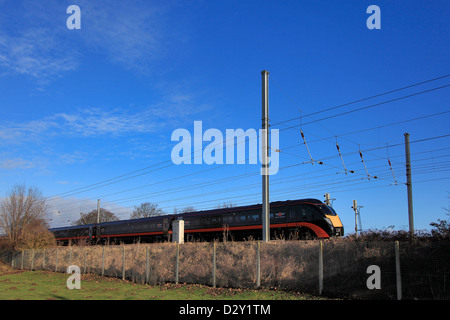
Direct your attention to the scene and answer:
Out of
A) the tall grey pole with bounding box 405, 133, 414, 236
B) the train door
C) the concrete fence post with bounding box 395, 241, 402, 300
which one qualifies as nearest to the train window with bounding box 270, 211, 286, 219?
the tall grey pole with bounding box 405, 133, 414, 236

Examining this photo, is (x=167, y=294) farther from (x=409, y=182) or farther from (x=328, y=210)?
(x=409, y=182)

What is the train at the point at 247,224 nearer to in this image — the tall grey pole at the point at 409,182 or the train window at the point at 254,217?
the train window at the point at 254,217

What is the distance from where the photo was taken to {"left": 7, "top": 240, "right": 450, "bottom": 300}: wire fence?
418 inches

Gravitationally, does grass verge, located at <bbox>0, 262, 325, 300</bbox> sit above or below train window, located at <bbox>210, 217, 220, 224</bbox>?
below

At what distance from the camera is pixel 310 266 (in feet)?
43.8

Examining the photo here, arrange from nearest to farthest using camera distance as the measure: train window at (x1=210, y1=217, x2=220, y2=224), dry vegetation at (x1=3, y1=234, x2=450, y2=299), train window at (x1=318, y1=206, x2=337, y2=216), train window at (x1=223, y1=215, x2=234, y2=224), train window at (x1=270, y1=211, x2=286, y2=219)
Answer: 1. dry vegetation at (x1=3, y1=234, x2=450, y2=299)
2. train window at (x1=318, y1=206, x2=337, y2=216)
3. train window at (x1=270, y1=211, x2=286, y2=219)
4. train window at (x1=223, y1=215, x2=234, y2=224)
5. train window at (x1=210, y1=217, x2=220, y2=224)

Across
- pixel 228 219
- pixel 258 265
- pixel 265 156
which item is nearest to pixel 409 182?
pixel 265 156

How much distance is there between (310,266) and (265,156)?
16.4ft

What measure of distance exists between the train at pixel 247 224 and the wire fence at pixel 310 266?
2451mm

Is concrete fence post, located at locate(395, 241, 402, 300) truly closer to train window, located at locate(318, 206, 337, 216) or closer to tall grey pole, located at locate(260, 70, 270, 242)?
tall grey pole, located at locate(260, 70, 270, 242)

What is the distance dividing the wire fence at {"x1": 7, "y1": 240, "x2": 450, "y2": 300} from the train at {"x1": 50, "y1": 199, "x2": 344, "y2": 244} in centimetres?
245
